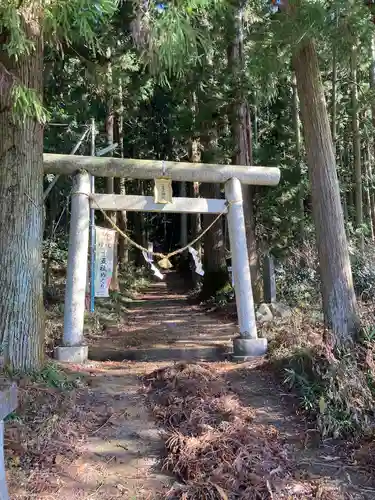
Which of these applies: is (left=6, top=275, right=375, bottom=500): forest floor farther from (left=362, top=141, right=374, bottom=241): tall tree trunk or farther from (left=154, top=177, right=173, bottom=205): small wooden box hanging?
(left=362, top=141, right=374, bottom=241): tall tree trunk

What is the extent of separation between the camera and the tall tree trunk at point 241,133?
12.0 meters

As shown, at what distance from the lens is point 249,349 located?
24.5 feet

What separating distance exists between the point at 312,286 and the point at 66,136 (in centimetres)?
838

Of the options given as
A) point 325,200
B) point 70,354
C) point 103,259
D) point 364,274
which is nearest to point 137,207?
point 103,259

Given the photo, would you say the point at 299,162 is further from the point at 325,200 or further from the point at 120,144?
the point at 325,200

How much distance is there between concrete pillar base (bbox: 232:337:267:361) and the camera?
7445 millimetres

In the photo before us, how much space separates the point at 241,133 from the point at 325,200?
6.35 metres

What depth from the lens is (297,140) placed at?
15477 mm

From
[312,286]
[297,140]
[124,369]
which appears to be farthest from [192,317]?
[297,140]

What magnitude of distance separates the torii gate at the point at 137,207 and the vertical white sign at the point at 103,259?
23.2 inches

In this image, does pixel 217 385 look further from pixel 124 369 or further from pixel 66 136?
pixel 66 136

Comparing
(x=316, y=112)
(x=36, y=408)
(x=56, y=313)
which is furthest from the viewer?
(x=56, y=313)

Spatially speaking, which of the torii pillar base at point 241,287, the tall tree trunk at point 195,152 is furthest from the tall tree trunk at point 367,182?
the torii pillar base at point 241,287

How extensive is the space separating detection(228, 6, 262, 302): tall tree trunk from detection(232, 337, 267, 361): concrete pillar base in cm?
422
